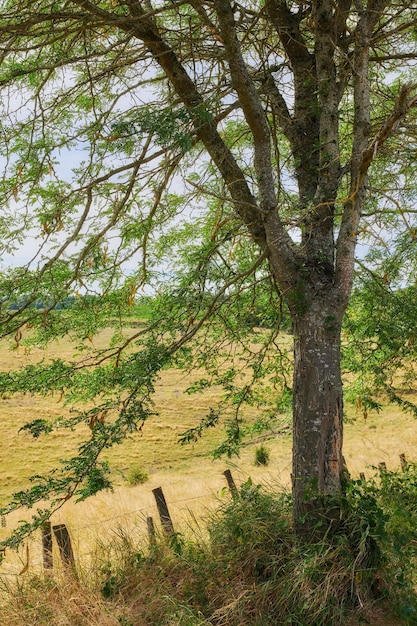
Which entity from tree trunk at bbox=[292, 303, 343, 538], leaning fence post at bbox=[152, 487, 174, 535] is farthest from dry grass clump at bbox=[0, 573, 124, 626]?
tree trunk at bbox=[292, 303, 343, 538]

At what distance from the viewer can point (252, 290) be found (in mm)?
6500

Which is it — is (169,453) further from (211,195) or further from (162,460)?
(211,195)

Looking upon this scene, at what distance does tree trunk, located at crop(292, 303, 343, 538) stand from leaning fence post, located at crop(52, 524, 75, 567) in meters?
2.28

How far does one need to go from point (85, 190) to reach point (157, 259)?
1474 mm

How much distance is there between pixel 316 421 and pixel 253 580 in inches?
59.7

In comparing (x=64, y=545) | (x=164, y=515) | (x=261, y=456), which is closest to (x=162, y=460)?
(x=261, y=456)

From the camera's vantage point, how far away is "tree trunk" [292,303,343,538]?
185 inches

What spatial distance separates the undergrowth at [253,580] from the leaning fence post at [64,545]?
9.2 inches

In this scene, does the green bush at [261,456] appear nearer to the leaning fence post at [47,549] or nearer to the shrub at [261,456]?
the shrub at [261,456]

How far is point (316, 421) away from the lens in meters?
4.71

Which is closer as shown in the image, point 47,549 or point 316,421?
point 316,421

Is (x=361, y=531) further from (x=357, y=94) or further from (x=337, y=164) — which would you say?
(x=357, y=94)

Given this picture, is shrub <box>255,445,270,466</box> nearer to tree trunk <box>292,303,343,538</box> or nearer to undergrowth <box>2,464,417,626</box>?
undergrowth <box>2,464,417,626</box>

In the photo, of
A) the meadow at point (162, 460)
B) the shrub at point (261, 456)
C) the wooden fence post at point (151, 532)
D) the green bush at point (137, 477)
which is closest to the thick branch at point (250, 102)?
the meadow at point (162, 460)
